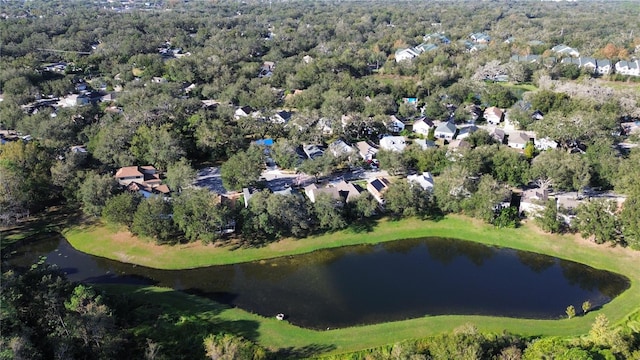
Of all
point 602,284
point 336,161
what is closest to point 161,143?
point 336,161

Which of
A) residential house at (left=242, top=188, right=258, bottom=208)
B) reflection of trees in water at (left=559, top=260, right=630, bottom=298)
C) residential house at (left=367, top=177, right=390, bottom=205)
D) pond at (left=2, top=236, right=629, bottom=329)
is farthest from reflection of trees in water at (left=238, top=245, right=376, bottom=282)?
reflection of trees in water at (left=559, top=260, right=630, bottom=298)

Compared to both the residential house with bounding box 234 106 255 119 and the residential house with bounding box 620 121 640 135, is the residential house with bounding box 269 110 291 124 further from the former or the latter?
the residential house with bounding box 620 121 640 135

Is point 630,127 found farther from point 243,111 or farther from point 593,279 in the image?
point 243,111

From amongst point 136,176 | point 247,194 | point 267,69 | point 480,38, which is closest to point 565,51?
point 480,38

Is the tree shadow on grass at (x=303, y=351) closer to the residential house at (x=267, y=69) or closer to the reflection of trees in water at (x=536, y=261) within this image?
the reflection of trees in water at (x=536, y=261)

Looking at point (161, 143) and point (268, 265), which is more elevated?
point (161, 143)

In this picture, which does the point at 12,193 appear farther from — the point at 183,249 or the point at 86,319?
the point at 86,319
